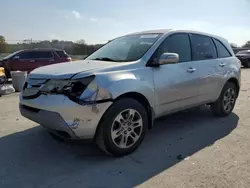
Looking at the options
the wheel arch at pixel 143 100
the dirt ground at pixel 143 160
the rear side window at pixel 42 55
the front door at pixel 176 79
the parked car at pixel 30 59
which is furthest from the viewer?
the rear side window at pixel 42 55

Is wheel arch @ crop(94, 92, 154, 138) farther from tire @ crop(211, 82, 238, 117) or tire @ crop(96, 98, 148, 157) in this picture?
tire @ crop(211, 82, 238, 117)

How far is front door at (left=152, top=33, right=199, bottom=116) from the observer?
398cm

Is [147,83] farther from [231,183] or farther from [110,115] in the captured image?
[231,183]

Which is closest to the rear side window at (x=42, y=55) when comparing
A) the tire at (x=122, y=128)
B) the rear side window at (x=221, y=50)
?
the rear side window at (x=221, y=50)

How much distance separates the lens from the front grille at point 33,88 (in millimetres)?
3465

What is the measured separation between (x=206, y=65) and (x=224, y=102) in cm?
108

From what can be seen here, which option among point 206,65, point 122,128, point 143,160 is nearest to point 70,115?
point 122,128

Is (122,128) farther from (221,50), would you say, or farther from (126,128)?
(221,50)

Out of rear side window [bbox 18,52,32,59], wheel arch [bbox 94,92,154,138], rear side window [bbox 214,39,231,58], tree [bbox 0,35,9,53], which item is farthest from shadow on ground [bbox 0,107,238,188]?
tree [bbox 0,35,9,53]

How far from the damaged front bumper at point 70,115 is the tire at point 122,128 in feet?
0.40

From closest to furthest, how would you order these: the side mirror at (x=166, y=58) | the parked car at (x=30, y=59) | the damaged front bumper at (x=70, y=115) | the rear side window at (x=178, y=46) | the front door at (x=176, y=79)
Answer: the damaged front bumper at (x=70, y=115) → the side mirror at (x=166, y=58) → the front door at (x=176, y=79) → the rear side window at (x=178, y=46) → the parked car at (x=30, y=59)

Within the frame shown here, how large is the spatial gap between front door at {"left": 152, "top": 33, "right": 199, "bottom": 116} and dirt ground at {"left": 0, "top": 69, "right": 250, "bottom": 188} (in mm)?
563

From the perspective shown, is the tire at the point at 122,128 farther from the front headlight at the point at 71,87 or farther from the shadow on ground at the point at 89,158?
the front headlight at the point at 71,87

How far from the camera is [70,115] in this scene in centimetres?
315
